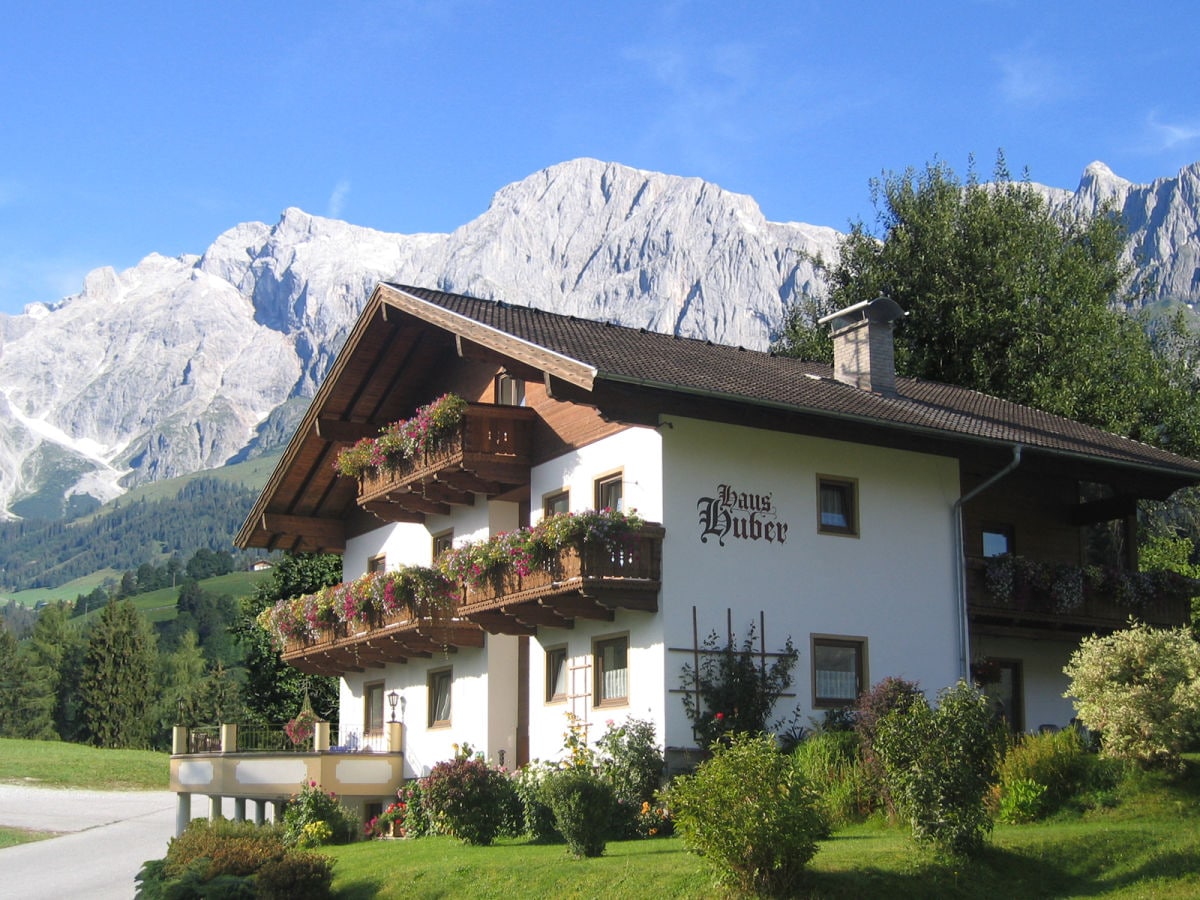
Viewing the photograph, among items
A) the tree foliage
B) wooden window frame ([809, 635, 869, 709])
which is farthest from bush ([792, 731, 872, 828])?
the tree foliage

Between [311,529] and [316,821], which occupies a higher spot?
[311,529]

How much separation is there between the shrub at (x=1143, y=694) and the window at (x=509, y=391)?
486 inches

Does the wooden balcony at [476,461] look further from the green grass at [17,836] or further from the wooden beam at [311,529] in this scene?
the green grass at [17,836]

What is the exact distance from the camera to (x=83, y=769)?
217 ft

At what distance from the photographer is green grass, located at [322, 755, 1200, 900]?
14.9 meters

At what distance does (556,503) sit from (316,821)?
7.55 meters

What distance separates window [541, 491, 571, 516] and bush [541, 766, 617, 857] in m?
7.67

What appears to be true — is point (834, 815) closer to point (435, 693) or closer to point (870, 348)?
point (870, 348)

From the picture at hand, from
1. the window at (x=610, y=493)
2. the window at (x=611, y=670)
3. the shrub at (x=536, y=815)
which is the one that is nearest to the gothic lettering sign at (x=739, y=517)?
the window at (x=610, y=493)

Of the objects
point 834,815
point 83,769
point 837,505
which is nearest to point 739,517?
point 837,505

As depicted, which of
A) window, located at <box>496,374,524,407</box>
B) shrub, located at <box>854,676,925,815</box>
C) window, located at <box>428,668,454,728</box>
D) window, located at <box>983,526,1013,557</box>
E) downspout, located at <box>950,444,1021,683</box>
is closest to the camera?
shrub, located at <box>854,676,925,815</box>

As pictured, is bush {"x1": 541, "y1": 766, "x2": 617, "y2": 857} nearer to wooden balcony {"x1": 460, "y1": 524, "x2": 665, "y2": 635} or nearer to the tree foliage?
wooden balcony {"x1": 460, "y1": 524, "x2": 665, "y2": 635}

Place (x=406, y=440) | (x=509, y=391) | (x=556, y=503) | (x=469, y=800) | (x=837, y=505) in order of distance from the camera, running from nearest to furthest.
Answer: (x=469, y=800) < (x=837, y=505) < (x=556, y=503) < (x=406, y=440) < (x=509, y=391)

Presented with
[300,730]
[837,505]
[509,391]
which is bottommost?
[300,730]
